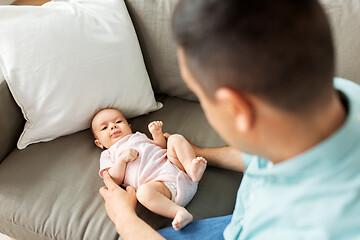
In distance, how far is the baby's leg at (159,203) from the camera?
1.05 m

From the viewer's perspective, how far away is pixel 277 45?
0.51 m

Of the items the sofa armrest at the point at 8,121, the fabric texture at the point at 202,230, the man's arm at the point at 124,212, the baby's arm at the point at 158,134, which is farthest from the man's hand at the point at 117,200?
the sofa armrest at the point at 8,121

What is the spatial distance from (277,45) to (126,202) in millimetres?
753

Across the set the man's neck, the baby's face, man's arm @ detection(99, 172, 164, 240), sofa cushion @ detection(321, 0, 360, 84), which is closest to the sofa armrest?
the baby's face

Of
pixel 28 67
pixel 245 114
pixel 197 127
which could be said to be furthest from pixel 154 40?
pixel 245 114

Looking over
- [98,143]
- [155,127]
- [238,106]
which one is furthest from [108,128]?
[238,106]

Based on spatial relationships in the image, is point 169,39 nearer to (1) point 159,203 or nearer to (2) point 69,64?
(2) point 69,64

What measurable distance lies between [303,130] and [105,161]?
2.77 feet

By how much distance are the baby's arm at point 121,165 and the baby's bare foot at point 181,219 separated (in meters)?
0.27

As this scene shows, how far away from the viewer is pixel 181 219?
1.03 meters

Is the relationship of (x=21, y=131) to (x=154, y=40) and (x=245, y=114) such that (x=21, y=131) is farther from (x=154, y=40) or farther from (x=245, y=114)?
(x=245, y=114)

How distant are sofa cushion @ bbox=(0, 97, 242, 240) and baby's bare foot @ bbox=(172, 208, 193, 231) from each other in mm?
85

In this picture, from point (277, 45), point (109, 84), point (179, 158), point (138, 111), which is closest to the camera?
point (277, 45)

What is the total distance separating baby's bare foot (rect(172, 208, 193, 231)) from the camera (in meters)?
1.03
